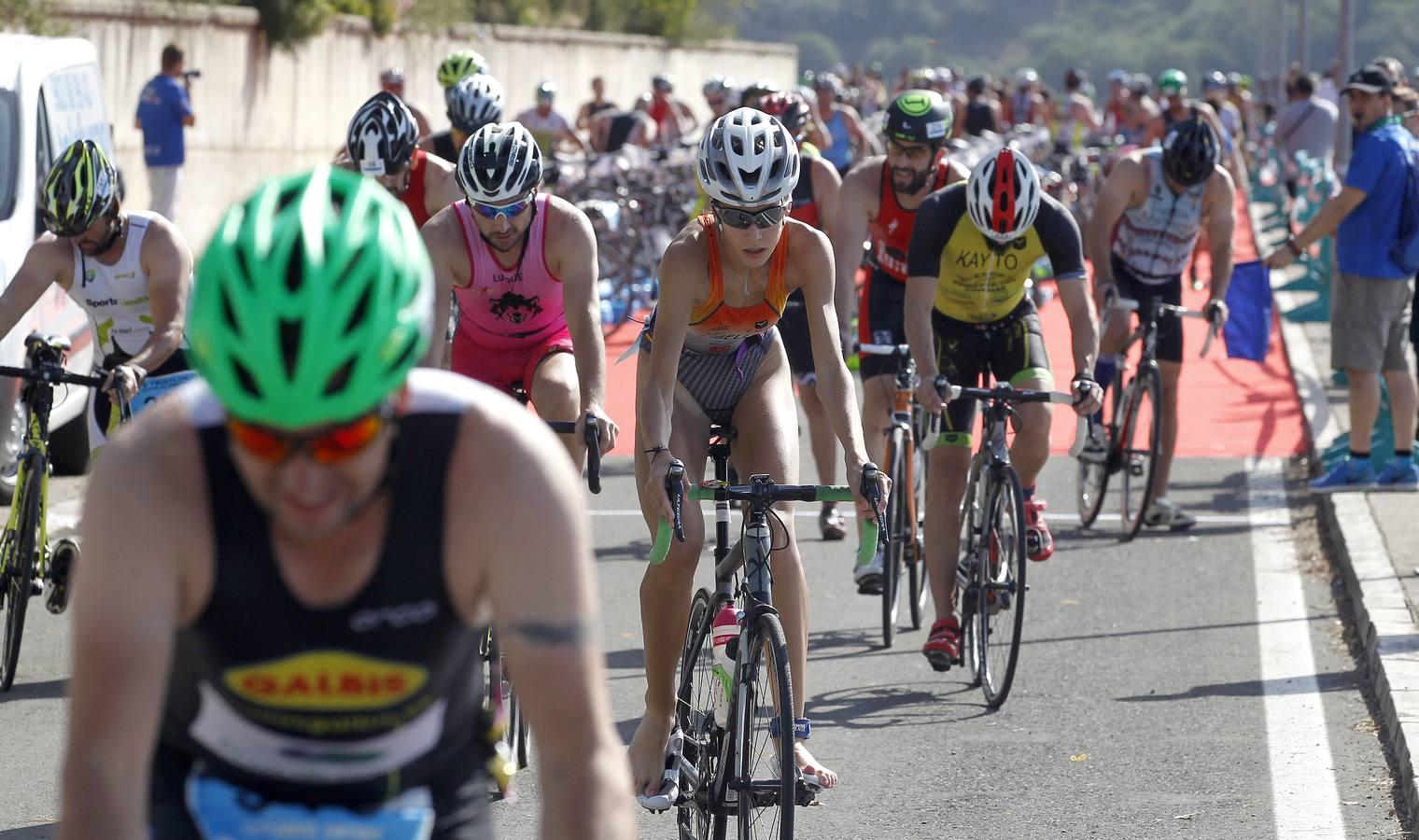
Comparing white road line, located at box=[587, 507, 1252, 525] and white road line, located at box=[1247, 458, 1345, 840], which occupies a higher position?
white road line, located at box=[1247, 458, 1345, 840]

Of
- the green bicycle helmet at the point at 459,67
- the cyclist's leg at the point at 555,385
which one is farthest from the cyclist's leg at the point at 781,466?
the green bicycle helmet at the point at 459,67

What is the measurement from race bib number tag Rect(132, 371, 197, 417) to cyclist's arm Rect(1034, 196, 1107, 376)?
123 inches

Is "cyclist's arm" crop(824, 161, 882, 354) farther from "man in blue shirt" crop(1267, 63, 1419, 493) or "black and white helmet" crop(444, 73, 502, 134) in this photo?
"man in blue shirt" crop(1267, 63, 1419, 493)

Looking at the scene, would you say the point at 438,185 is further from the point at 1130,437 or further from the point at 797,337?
the point at 1130,437

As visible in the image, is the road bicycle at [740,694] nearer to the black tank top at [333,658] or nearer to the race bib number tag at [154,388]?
the black tank top at [333,658]

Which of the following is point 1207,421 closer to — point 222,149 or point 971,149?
point 971,149

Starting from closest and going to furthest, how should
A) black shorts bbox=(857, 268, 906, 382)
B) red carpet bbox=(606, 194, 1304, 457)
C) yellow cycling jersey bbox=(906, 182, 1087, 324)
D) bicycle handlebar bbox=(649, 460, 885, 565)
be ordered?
bicycle handlebar bbox=(649, 460, 885, 565) < yellow cycling jersey bbox=(906, 182, 1087, 324) < black shorts bbox=(857, 268, 906, 382) < red carpet bbox=(606, 194, 1304, 457)

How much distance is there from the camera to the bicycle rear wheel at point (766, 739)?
4559 millimetres

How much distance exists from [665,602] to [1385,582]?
387 cm

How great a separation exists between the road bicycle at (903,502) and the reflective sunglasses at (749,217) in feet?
8.46

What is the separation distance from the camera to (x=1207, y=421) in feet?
44.0

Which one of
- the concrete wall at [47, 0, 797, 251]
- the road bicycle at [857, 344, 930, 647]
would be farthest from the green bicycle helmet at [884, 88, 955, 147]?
the concrete wall at [47, 0, 797, 251]

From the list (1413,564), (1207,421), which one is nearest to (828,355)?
(1413,564)

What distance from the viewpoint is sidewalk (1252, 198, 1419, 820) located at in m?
6.25
